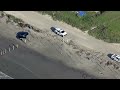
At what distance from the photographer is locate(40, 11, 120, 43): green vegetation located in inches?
1454

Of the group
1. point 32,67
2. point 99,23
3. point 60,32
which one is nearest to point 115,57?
point 99,23

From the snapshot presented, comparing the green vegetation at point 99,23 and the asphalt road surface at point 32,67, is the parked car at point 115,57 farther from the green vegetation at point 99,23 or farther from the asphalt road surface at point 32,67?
the asphalt road surface at point 32,67

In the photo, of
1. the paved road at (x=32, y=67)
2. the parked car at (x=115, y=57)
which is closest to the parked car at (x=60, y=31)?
the paved road at (x=32, y=67)

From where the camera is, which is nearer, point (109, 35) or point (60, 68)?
point (60, 68)

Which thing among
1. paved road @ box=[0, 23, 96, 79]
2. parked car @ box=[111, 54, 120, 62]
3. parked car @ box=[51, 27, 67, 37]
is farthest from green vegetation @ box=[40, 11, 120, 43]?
paved road @ box=[0, 23, 96, 79]

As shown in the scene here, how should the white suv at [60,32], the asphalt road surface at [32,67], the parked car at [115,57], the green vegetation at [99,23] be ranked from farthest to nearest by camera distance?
the green vegetation at [99,23] → the white suv at [60,32] → the parked car at [115,57] → the asphalt road surface at [32,67]

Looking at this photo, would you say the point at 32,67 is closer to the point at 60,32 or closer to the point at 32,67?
the point at 32,67

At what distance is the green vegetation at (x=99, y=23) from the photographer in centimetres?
3692

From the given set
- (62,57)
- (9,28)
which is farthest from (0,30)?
(62,57)
